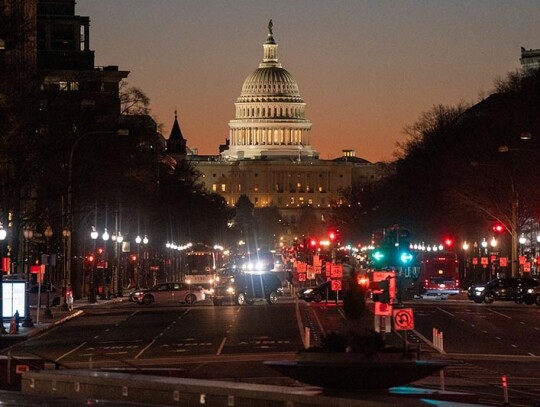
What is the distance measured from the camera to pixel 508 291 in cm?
8800

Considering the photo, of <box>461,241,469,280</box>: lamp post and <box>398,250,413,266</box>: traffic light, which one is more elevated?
<box>461,241,469,280</box>: lamp post

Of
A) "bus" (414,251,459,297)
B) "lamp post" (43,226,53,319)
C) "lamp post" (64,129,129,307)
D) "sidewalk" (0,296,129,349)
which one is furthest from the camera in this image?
"bus" (414,251,459,297)

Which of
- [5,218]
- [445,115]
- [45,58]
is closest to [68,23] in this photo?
[45,58]

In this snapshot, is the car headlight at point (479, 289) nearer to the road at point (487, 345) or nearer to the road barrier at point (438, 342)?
the road at point (487, 345)

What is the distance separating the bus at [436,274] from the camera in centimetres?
10344

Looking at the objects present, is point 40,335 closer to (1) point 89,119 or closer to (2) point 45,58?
(1) point 89,119

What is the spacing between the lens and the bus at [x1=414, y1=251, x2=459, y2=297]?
103438 mm

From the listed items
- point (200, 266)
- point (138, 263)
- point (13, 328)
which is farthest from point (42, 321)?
point (200, 266)

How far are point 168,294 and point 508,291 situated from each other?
61.2ft

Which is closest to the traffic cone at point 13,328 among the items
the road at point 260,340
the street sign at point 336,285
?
the road at point 260,340

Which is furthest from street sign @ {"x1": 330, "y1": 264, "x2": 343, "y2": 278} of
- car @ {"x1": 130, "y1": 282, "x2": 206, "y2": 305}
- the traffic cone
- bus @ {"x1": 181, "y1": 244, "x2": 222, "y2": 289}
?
bus @ {"x1": 181, "y1": 244, "x2": 222, "y2": 289}

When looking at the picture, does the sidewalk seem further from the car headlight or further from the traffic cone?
the car headlight

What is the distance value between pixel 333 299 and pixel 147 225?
42378mm

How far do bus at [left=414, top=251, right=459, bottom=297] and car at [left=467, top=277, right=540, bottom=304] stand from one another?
520 inches
